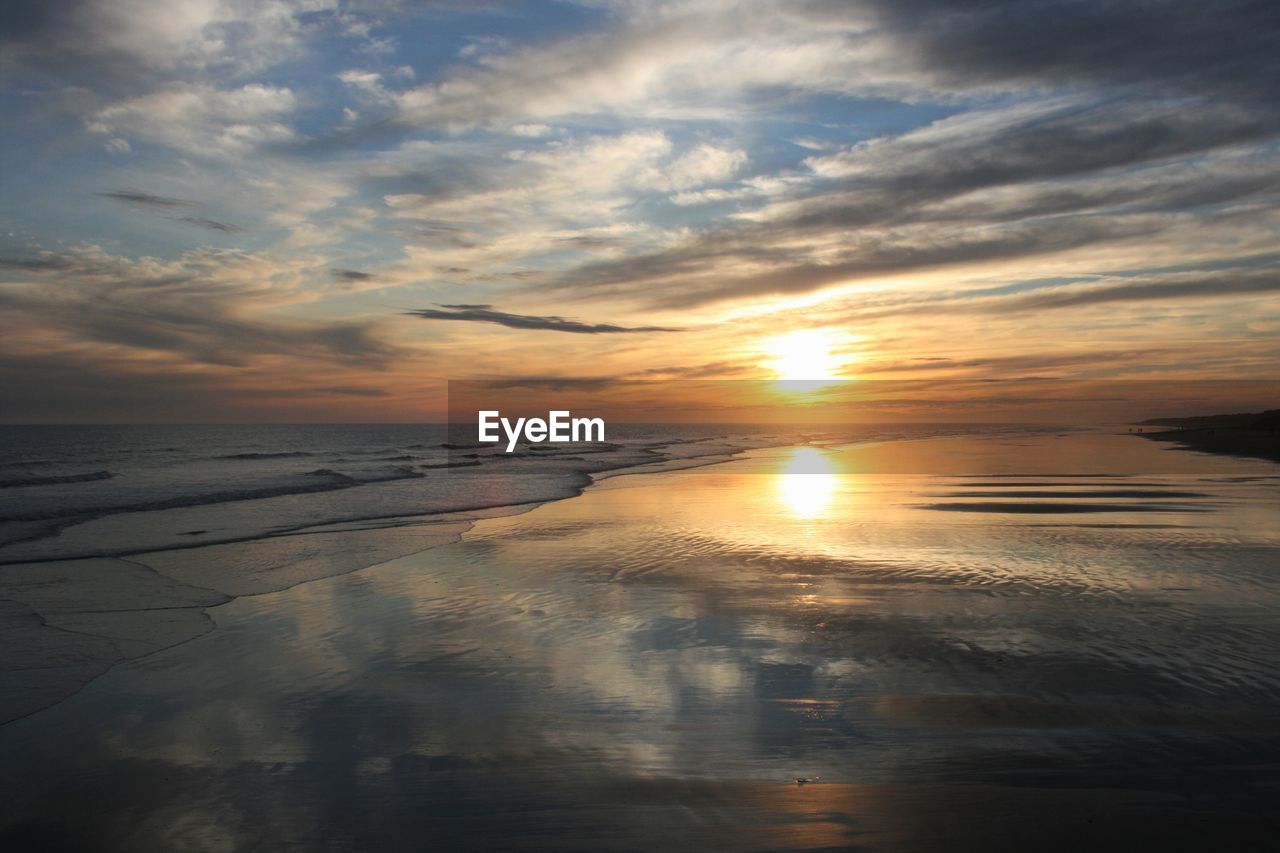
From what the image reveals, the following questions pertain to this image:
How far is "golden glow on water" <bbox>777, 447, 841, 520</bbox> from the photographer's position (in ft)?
74.6

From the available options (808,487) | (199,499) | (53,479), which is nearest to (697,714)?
(808,487)

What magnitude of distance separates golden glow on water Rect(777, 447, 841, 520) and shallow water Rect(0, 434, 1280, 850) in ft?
27.7

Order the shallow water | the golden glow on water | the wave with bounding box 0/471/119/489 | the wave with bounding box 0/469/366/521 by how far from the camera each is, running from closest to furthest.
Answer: the shallow water
the golden glow on water
the wave with bounding box 0/469/366/521
the wave with bounding box 0/471/119/489

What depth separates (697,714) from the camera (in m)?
7.06

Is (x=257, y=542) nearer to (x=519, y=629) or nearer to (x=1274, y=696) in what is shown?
(x=519, y=629)

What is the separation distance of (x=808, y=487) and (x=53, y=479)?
126ft

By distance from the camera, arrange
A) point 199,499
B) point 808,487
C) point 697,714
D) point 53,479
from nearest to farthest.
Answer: point 697,714 < point 199,499 < point 808,487 < point 53,479

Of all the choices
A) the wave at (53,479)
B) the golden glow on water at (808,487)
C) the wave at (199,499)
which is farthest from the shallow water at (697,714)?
the wave at (53,479)

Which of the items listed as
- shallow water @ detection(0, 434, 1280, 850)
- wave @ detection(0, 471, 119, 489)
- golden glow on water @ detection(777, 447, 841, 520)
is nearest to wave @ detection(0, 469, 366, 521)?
wave @ detection(0, 471, 119, 489)

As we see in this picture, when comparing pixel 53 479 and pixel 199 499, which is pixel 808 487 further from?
pixel 53 479

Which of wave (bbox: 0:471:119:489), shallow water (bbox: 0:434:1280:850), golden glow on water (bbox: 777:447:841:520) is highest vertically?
shallow water (bbox: 0:434:1280:850)

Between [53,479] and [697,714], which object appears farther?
[53,479]

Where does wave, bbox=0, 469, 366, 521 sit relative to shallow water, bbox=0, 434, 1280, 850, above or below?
below

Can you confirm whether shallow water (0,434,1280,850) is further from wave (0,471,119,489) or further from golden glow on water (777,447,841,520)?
wave (0,471,119,489)
